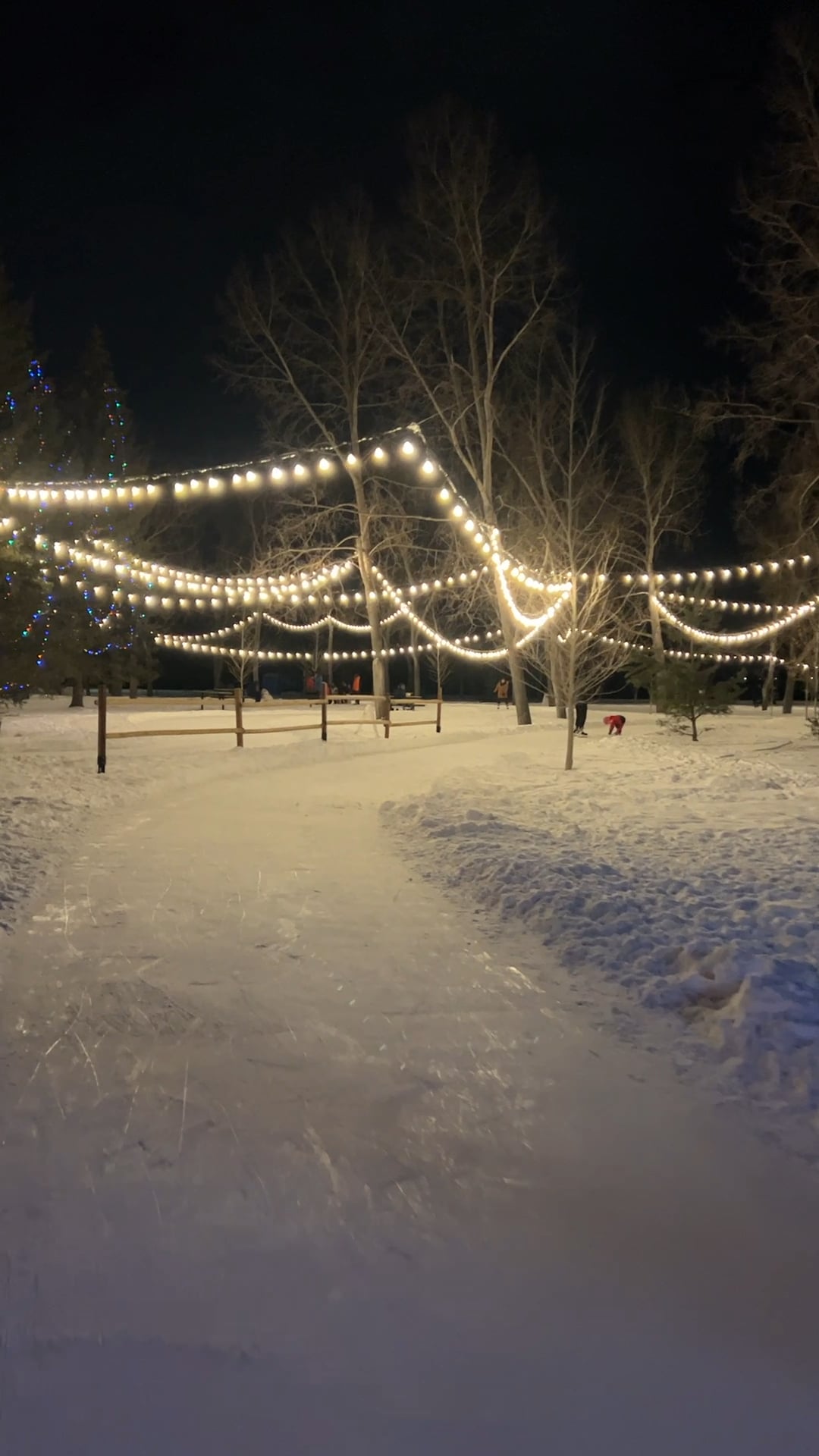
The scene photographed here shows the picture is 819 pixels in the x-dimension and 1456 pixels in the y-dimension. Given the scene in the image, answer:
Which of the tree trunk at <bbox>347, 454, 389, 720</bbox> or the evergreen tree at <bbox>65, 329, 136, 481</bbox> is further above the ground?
the evergreen tree at <bbox>65, 329, 136, 481</bbox>

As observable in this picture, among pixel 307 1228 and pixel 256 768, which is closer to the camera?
pixel 307 1228

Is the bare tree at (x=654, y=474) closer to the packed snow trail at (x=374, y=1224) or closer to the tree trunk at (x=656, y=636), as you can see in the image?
the tree trunk at (x=656, y=636)

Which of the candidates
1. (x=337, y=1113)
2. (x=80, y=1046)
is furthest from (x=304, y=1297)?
(x=80, y=1046)

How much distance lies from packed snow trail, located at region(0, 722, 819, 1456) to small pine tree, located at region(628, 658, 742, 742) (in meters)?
15.8

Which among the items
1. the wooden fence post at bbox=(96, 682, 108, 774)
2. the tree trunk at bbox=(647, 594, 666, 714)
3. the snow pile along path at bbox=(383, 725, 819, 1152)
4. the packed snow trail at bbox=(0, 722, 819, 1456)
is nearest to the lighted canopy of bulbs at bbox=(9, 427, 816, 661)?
the tree trunk at bbox=(647, 594, 666, 714)

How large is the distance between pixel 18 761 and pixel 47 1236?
44.0 feet

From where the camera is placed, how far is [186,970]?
559 centimetres

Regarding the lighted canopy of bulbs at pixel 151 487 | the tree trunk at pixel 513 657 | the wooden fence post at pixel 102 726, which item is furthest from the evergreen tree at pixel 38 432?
the tree trunk at pixel 513 657

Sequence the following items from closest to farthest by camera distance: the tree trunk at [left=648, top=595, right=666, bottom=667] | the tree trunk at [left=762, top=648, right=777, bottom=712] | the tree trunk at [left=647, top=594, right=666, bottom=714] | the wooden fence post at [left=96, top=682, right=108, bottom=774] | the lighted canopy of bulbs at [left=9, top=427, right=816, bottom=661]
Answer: the wooden fence post at [left=96, top=682, right=108, bottom=774] → the lighted canopy of bulbs at [left=9, top=427, right=816, bottom=661] → the tree trunk at [left=647, top=594, right=666, bottom=714] → the tree trunk at [left=648, top=595, right=666, bottom=667] → the tree trunk at [left=762, top=648, right=777, bottom=712]

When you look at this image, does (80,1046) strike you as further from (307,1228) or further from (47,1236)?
(307,1228)

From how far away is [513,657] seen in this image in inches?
1005

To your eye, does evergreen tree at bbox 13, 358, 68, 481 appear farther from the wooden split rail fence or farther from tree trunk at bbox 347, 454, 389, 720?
tree trunk at bbox 347, 454, 389, 720

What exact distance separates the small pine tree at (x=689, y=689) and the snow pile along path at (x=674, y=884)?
263 inches

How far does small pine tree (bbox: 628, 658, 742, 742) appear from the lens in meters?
20.4
